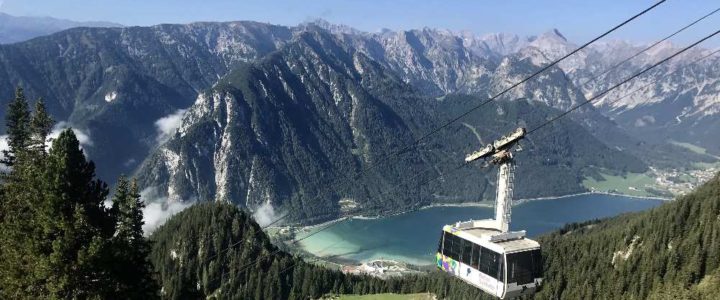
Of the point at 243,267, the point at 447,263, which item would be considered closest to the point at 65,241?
the point at 447,263

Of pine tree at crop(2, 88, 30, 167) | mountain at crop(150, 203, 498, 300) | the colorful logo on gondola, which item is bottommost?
mountain at crop(150, 203, 498, 300)

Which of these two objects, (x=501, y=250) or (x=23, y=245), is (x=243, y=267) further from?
(x=23, y=245)

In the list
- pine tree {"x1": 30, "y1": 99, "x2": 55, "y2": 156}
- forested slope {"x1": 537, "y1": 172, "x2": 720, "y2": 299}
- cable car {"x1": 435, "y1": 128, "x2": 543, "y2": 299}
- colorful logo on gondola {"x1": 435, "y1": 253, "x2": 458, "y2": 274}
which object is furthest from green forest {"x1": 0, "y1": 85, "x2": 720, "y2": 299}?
cable car {"x1": 435, "y1": 128, "x2": 543, "y2": 299}

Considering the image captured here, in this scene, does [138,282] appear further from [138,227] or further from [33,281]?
[138,227]

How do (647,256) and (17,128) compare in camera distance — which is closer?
(17,128)

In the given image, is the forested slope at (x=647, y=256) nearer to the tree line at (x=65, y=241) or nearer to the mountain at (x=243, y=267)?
the mountain at (x=243, y=267)

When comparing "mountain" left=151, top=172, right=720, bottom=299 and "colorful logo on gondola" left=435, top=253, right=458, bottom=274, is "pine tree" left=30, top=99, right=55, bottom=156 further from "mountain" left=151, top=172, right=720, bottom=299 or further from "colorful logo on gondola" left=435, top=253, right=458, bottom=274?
"mountain" left=151, top=172, right=720, bottom=299
